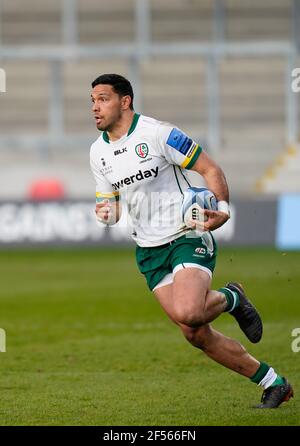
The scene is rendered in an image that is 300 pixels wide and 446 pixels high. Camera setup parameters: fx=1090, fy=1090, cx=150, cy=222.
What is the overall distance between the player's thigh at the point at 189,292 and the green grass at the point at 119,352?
2.21 feet

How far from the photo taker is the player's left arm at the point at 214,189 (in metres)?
7.38

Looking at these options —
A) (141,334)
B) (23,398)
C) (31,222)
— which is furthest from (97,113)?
(31,222)

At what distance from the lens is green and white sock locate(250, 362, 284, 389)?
7648mm

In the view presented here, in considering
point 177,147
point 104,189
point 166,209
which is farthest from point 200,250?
point 104,189

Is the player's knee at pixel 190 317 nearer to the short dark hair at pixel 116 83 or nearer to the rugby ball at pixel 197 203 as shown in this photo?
the rugby ball at pixel 197 203

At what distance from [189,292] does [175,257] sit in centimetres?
39

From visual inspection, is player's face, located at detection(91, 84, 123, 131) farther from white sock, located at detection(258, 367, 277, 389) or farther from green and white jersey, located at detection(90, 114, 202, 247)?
white sock, located at detection(258, 367, 277, 389)

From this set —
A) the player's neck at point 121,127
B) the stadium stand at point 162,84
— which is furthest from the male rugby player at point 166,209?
the stadium stand at point 162,84

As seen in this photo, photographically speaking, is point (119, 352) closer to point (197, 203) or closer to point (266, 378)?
point (266, 378)

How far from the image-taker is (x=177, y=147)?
7688 mm

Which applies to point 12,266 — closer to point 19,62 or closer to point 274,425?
point 19,62

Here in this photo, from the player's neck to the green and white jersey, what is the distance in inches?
1.2

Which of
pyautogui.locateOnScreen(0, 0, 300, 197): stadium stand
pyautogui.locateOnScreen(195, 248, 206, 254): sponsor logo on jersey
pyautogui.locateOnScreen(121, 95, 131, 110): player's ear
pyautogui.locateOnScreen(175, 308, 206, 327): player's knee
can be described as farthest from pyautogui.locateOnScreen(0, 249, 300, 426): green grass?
pyautogui.locateOnScreen(0, 0, 300, 197): stadium stand

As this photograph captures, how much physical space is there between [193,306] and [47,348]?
3.83 m
